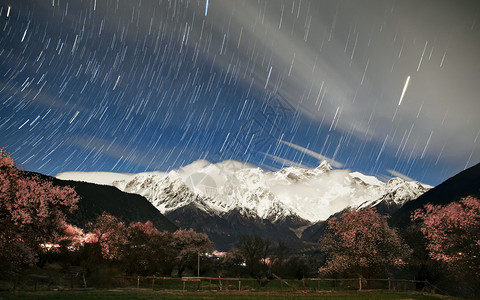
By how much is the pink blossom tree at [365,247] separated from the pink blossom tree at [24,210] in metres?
45.1

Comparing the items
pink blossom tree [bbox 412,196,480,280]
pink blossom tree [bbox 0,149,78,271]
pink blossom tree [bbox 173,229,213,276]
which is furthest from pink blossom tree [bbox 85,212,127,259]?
pink blossom tree [bbox 412,196,480,280]

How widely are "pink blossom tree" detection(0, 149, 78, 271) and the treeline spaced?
7cm

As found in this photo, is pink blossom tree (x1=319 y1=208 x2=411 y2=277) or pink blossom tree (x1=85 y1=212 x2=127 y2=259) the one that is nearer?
pink blossom tree (x1=319 y1=208 x2=411 y2=277)

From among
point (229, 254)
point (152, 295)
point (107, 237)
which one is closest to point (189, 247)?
point (229, 254)

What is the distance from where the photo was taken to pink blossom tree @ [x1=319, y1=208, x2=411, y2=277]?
5656cm

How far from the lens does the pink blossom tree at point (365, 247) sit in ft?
186

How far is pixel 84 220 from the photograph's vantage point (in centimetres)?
15538

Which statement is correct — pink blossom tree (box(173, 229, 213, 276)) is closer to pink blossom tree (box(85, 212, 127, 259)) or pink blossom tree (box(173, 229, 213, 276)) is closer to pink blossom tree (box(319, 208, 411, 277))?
pink blossom tree (box(85, 212, 127, 259))

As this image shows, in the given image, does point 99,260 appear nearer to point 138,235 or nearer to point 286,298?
point 138,235

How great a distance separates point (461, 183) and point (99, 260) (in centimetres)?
19442

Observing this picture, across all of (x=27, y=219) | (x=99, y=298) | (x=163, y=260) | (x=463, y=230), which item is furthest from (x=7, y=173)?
(x=163, y=260)

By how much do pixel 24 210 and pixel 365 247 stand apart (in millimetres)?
50013

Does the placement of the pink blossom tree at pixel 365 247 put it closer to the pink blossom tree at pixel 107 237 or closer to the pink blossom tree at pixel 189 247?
the pink blossom tree at pixel 107 237

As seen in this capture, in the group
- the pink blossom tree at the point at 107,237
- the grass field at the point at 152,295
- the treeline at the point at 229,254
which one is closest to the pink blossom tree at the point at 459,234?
the treeline at the point at 229,254
